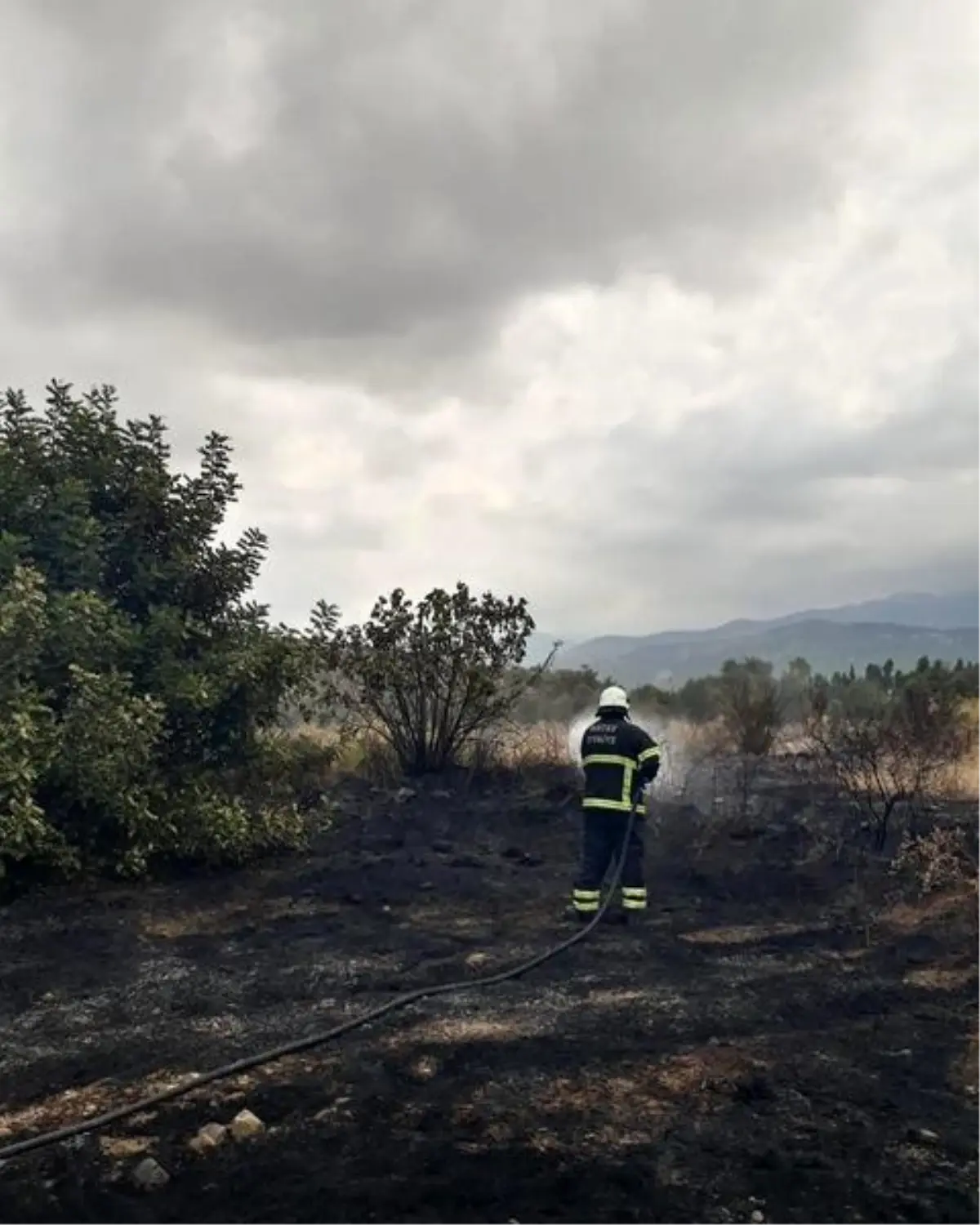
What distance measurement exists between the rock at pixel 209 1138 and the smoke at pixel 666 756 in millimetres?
7691

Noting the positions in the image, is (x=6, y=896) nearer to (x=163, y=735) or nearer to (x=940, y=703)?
(x=163, y=735)

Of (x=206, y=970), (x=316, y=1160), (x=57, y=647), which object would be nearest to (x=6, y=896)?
(x=57, y=647)

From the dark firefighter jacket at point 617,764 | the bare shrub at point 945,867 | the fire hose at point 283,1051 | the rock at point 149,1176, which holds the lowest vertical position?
the rock at point 149,1176

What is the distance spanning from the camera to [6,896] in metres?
8.38

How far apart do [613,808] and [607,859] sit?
1.26 feet

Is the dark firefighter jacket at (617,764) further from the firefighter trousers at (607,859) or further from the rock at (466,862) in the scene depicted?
the rock at (466,862)

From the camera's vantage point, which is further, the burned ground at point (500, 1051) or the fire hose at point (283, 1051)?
the fire hose at point (283, 1051)

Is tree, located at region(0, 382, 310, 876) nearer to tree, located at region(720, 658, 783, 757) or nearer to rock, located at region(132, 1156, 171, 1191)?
rock, located at region(132, 1156, 171, 1191)

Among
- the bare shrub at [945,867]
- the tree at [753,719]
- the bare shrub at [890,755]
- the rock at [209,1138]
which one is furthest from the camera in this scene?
the tree at [753,719]

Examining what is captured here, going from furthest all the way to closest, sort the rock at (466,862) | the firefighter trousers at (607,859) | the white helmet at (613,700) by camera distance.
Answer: the rock at (466,862) → the white helmet at (613,700) → the firefighter trousers at (607,859)

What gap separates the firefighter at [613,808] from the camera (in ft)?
26.3

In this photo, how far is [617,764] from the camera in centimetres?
836

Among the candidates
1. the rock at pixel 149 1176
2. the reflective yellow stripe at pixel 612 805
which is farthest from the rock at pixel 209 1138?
the reflective yellow stripe at pixel 612 805

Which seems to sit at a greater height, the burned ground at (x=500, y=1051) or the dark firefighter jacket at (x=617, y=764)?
the dark firefighter jacket at (x=617, y=764)
